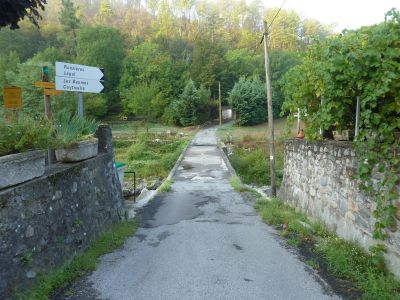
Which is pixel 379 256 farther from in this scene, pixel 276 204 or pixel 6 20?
pixel 6 20

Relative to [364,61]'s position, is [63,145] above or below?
below

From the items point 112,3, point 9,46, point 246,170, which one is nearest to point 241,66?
point 9,46

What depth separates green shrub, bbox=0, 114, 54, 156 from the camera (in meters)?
3.25

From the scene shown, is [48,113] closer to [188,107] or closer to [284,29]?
[188,107]

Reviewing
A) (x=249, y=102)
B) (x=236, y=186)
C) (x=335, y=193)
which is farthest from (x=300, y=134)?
(x=249, y=102)

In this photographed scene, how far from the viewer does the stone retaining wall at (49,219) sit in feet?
9.46

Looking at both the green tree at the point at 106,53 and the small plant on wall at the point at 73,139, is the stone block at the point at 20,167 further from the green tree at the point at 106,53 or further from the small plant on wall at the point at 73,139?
the green tree at the point at 106,53

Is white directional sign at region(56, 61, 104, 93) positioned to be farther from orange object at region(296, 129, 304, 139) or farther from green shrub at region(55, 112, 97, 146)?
orange object at region(296, 129, 304, 139)

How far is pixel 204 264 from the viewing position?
409cm

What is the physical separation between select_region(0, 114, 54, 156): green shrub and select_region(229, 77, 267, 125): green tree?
44.5m

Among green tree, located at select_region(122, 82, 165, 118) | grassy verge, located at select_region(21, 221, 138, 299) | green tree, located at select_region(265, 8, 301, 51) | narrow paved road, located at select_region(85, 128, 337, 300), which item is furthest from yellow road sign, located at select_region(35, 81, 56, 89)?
green tree, located at select_region(122, 82, 165, 118)

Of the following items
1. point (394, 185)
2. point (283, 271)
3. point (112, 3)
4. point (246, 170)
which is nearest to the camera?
Result: point (394, 185)

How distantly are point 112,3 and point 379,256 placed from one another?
350 feet

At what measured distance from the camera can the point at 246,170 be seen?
20594mm
